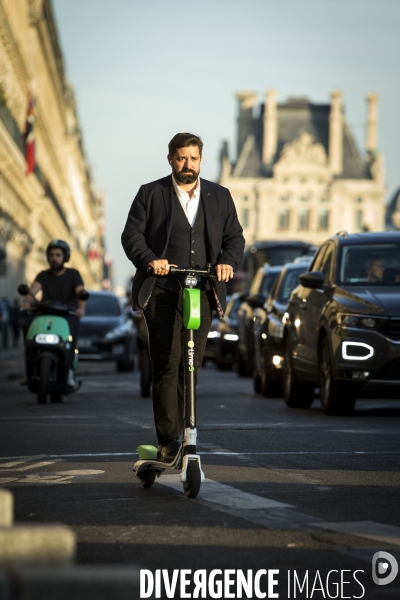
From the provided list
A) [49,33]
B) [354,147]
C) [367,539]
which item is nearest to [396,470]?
[367,539]

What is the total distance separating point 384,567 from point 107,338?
2414 centimetres

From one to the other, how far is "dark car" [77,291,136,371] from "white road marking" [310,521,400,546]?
22337 millimetres

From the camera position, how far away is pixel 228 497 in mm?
7312

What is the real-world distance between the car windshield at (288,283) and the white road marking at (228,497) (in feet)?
36.7

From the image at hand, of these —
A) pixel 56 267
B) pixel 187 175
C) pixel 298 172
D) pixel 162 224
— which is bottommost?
pixel 56 267

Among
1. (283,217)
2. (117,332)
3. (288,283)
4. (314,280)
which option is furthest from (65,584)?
(283,217)

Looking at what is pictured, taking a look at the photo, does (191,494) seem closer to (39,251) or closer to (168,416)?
(168,416)

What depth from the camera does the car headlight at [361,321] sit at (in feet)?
44.3

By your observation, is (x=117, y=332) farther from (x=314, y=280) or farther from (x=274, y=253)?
(x=274, y=253)

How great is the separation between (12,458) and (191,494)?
2.71 m

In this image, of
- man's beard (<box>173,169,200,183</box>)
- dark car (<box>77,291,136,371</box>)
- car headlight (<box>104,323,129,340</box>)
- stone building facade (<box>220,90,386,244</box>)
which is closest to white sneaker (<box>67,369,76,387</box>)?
man's beard (<box>173,169,200,183</box>)

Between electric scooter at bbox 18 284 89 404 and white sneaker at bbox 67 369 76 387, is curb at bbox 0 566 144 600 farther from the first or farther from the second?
white sneaker at bbox 67 369 76 387

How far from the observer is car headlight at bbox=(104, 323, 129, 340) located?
29.1 meters

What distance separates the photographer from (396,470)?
28.4 ft
